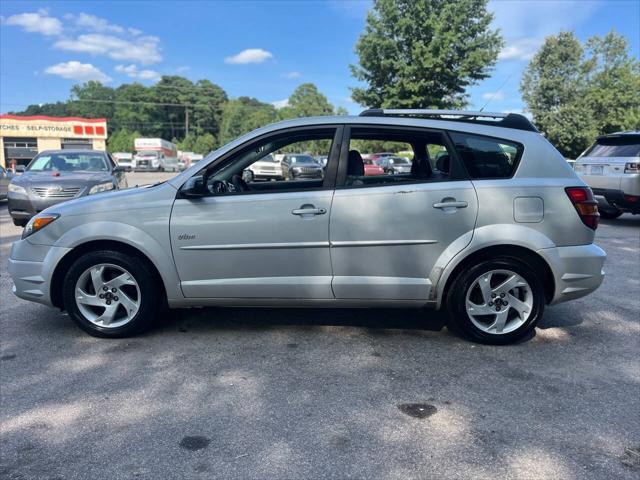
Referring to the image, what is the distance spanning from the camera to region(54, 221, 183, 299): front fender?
12.8 feet

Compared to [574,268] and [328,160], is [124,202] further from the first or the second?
[574,268]

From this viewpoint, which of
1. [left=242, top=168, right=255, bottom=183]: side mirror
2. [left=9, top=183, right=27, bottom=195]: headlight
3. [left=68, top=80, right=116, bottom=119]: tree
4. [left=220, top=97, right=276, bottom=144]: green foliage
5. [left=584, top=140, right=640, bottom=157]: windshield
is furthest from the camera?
[left=68, top=80, right=116, bottom=119]: tree

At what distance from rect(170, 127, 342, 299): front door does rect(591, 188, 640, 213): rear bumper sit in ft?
26.3

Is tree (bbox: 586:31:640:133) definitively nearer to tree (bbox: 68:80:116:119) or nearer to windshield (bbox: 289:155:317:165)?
windshield (bbox: 289:155:317:165)

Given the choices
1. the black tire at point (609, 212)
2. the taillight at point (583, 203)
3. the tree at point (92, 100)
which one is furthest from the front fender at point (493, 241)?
the tree at point (92, 100)

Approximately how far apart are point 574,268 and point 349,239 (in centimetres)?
175

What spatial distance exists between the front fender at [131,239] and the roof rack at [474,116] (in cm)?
196

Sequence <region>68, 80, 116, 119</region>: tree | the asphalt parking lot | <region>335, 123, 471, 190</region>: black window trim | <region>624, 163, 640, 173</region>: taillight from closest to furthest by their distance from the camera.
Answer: the asphalt parking lot < <region>335, 123, 471, 190</region>: black window trim < <region>624, 163, 640, 173</region>: taillight < <region>68, 80, 116, 119</region>: tree

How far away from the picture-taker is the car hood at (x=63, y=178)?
923cm

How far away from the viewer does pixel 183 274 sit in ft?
13.0

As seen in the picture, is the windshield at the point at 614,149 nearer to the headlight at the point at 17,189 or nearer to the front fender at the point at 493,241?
the front fender at the point at 493,241

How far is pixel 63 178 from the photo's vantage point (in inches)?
368

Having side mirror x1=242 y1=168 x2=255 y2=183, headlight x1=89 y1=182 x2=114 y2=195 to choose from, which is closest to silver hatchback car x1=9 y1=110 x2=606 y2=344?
side mirror x1=242 y1=168 x2=255 y2=183

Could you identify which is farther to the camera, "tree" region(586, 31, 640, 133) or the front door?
"tree" region(586, 31, 640, 133)
